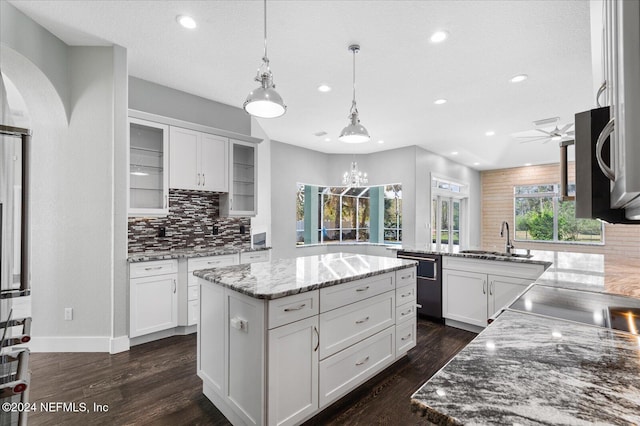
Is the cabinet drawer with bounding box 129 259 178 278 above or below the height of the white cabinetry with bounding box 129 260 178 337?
above

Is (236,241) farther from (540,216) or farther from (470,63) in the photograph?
(540,216)

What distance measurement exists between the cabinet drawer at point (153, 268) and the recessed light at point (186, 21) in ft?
7.67

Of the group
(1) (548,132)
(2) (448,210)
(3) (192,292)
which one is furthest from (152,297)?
(2) (448,210)

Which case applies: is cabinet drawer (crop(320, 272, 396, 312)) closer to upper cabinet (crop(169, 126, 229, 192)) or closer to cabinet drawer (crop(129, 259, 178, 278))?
cabinet drawer (crop(129, 259, 178, 278))

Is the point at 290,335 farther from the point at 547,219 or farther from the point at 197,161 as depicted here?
the point at 547,219

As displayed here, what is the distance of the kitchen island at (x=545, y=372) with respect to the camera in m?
0.63

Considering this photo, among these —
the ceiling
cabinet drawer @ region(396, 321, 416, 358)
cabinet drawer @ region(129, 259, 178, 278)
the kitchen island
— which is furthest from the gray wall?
the kitchen island

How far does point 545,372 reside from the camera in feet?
2.62

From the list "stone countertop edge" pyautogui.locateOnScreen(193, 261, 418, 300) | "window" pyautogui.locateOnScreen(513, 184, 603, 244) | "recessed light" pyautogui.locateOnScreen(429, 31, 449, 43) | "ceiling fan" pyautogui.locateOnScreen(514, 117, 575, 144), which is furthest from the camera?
"window" pyautogui.locateOnScreen(513, 184, 603, 244)

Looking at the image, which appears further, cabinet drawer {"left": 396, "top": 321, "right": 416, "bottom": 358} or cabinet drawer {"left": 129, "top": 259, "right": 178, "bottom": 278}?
cabinet drawer {"left": 129, "top": 259, "right": 178, "bottom": 278}

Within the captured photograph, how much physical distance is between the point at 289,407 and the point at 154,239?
286 cm

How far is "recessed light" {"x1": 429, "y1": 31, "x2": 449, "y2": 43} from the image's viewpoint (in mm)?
2684

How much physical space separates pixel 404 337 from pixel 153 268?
2690 millimetres

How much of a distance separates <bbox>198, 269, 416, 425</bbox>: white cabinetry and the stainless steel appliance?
5.34ft
